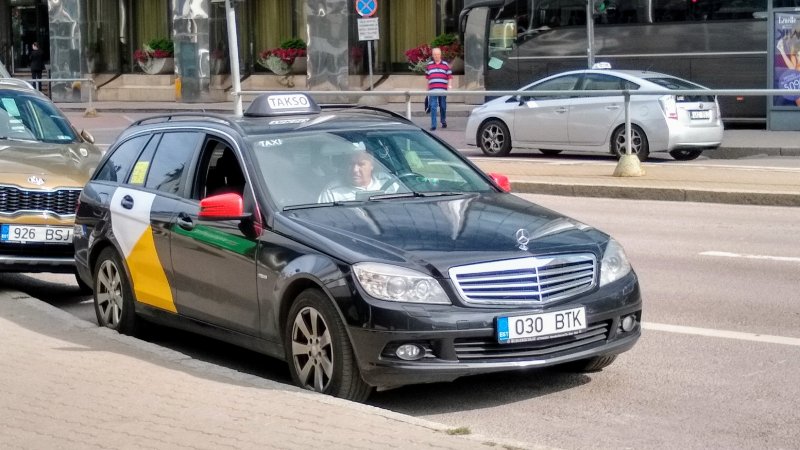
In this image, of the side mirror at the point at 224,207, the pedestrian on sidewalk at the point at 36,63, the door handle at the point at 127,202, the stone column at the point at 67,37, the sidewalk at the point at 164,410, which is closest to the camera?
the sidewalk at the point at 164,410

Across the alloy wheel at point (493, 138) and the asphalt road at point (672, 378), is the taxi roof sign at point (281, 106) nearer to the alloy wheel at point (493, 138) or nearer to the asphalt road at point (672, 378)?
the asphalt road at point (672, 378)

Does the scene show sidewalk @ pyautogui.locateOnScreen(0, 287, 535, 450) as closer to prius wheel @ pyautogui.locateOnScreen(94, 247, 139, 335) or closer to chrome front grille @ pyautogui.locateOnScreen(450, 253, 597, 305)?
prius wheel @ pyautogui.locateOnScreen(94, 247, 139, 335)

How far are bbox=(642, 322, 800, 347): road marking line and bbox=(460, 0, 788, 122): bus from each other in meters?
15.3

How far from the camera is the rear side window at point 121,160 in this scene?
963cm

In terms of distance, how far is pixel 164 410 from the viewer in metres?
6.82

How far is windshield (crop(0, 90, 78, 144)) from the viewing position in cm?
1285

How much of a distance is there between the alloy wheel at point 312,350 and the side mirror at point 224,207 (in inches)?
31.8

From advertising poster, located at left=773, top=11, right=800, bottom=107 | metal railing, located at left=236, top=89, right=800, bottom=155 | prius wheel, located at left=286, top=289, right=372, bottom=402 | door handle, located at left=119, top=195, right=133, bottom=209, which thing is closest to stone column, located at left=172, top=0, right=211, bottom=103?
advertising poster, located at left=773, top=11, right=800, bottom=107

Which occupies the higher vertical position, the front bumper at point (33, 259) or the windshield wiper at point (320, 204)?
the windshield wiper at point (320, 204)

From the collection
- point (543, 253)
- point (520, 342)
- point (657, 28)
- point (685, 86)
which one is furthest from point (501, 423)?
point (657, 28)

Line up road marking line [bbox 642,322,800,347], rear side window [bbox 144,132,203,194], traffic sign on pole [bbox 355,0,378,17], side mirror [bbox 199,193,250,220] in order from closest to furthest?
side mirror [bbox 199,193,250,220] → road marking line [bbox 642,322,800,347] → rear side window [bbox 144,132,203,194] → traffic sign on pole [bbox 355,0,378,17]

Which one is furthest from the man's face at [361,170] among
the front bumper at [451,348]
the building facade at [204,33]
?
the building facade at [204,33]

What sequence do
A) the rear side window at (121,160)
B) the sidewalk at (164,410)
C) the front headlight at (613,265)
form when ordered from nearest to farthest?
the sidewalk at (164,410) < the front headlight at (613,265) < the rear side window at (121,160)

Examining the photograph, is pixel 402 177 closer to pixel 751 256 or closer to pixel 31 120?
pixel 751 256
